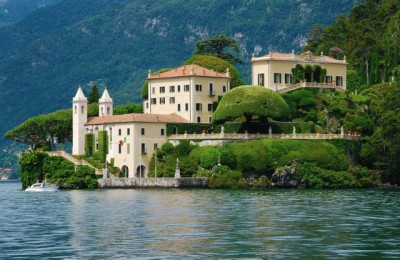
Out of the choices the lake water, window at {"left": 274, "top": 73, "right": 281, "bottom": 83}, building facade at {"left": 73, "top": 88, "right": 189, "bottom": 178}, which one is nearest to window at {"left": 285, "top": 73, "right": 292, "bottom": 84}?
window at {"left": 274, "top": 73, "right": 281, "bottom": 83}

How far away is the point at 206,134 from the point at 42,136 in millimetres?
22659

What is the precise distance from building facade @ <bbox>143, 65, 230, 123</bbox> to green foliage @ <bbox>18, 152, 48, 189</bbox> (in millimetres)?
13695

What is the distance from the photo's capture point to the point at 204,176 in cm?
10950

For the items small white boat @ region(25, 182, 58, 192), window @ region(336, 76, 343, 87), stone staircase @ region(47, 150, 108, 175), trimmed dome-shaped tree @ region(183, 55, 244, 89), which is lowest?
small white boat @ region(25, 182, 58, 192)

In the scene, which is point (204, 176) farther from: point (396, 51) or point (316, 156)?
point (396, 51)

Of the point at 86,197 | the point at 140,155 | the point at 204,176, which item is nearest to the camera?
the point at 86,197

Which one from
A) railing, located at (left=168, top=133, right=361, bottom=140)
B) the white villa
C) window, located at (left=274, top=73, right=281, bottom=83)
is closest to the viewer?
railing, located at (left=168, top=133, right=361, bottom=140)

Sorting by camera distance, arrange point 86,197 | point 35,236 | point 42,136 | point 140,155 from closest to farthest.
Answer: point 35,236
point 86,197
point 140,155
point 42,136

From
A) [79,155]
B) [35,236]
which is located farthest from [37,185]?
[35,236]

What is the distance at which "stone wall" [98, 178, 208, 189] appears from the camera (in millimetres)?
108312

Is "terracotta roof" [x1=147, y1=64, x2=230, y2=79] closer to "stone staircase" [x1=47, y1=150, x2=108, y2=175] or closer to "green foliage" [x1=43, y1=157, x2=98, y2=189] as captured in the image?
"stone staircase" [x1=47, y1=150, x2=108, y2=175]

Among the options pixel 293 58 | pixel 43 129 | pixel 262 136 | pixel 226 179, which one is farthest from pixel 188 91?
pixel 43 129

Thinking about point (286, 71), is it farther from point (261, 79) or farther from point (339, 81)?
point (339, 81)

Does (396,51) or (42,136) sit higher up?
(396,51)
